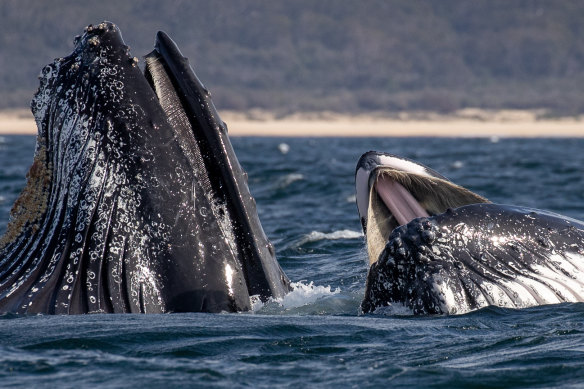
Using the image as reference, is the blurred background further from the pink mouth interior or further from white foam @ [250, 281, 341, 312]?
the pink mouth interior

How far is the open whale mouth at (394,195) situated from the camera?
6.44 m

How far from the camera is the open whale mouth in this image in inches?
254

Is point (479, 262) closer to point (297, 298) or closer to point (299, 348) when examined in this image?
point (299, 348)

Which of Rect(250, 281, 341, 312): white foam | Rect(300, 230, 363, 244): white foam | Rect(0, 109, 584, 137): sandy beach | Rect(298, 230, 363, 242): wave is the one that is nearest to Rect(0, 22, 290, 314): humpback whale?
Rect(250, 281, 341, 312): white foam

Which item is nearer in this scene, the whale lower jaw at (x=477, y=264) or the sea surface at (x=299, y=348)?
the sea surface at (x=299, y=348)

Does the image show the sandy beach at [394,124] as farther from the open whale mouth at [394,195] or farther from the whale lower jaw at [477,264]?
the whale lower jaw at [477,264]

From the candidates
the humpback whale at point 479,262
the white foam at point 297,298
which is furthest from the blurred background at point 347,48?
the humpback whale at point 479,262

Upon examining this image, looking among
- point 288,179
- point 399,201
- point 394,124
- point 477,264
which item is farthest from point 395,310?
point 394,124

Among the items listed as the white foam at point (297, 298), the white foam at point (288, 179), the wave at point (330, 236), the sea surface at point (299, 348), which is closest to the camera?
the sea surface at point (299, 348)

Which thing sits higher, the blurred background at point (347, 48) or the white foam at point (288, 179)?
the blurred background at point (347, 48)

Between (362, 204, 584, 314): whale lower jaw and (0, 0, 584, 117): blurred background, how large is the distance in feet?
358

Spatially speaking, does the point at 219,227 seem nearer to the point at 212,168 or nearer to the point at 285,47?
the point at 212,168

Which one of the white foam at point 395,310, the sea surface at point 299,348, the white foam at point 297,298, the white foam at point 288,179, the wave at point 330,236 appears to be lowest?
the sea surface at point 299,348

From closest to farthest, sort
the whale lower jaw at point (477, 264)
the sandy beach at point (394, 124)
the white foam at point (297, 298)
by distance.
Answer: the whale lower jaw at point (477, 264)
the white foam at point (297, 298)
the sandy beach at point (394, 124)
